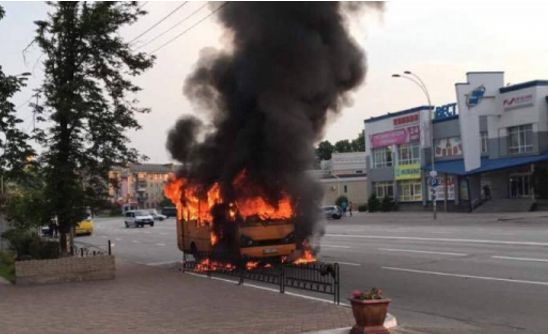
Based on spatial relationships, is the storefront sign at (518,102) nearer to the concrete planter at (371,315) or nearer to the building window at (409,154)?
the building window at (409,154)

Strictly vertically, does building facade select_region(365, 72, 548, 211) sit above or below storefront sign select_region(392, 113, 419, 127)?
below

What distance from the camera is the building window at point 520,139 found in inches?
1735

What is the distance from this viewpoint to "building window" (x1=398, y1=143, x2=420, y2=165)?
54.2 m

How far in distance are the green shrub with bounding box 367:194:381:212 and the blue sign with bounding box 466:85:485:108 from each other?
547 inches

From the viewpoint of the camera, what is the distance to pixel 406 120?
5503 cm

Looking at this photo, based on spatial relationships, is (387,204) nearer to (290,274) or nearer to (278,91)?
(278,91)

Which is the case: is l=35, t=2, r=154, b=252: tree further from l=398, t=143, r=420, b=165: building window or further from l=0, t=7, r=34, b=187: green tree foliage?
l=398, t=143, r=420, b=165: building window

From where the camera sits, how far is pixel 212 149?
1728 centimetres

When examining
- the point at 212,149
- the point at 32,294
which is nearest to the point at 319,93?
the point at 212,149

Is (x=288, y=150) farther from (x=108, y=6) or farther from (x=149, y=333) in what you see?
(x=149, y=333)

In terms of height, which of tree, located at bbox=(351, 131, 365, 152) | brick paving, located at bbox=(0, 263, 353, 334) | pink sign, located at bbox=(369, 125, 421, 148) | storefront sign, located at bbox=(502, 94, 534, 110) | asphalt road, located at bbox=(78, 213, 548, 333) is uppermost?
tree, located at bbox=(351, 131, 365, 152)

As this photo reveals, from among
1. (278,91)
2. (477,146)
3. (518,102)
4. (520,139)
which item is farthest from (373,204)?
(278,91)

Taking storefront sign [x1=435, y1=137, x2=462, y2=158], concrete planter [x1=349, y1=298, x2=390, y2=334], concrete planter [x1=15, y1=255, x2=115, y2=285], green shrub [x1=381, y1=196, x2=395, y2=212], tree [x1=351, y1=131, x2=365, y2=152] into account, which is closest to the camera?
concrete planter [x1=349, y1=298, x2=390, y2=334]

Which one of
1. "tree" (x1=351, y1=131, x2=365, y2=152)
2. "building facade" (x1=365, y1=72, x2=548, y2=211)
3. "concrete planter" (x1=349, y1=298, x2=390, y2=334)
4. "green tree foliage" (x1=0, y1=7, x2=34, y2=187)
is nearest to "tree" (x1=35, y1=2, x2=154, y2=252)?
"green tree foliage" (x1=0, y1=7, x2=34, y2=187)
